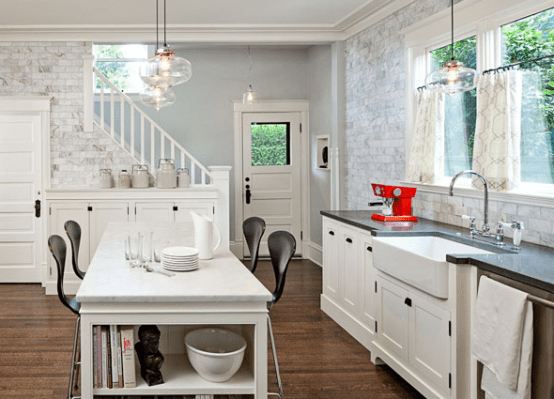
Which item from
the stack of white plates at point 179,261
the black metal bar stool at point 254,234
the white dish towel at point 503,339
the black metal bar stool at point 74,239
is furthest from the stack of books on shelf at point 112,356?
the black metal bar stool at point 254,234

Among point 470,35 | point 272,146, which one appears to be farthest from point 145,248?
point 272,146

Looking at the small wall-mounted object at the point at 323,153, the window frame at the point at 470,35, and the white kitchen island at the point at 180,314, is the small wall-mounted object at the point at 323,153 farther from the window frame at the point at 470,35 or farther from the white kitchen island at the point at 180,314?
the white kitchen island at the point at 180,314

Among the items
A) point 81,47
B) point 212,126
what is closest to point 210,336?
point 81,47

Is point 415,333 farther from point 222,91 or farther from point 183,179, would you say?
point 222,91

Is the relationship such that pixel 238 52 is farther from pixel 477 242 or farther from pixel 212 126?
pixel 477 242

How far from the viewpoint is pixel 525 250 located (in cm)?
340

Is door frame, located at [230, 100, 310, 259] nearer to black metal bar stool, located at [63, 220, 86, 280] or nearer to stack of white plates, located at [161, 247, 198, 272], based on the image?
black metal bar stool, located at [63, 220, 86, 280]

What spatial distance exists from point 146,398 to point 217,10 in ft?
13.9

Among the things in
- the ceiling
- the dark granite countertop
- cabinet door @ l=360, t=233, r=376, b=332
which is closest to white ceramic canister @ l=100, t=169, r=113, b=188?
the ceiling

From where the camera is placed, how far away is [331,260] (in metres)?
5.48

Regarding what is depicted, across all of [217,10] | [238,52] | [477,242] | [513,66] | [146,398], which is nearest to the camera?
[146,398]

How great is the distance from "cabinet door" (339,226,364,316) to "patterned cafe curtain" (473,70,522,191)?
114cm

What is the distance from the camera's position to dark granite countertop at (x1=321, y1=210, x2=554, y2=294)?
2.66 metres

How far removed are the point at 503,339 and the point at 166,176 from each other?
16.0 ft
